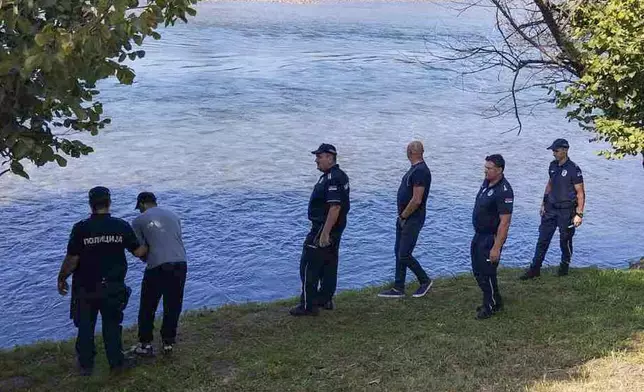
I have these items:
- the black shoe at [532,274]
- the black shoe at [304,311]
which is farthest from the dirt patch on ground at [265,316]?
the black shoe at [532,274]

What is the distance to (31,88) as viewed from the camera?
4.97 metres

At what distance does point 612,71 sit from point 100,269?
6.66 m

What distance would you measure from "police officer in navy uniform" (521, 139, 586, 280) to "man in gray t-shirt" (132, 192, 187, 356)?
5248 mm

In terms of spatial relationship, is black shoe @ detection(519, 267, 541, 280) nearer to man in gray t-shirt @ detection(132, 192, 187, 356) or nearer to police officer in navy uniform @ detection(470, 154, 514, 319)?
police officer in navy uniform @ detection(470, 154, 514, 319)

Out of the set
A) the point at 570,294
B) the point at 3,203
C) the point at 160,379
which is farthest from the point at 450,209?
the point at 160,379

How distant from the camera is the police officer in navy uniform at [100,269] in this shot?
263 inches

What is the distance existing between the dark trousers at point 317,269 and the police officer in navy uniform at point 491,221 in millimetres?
1503

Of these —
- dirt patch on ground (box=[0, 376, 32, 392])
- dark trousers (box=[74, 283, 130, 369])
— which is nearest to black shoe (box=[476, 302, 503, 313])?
dark trousers (box=[74, 283, 130, 369])

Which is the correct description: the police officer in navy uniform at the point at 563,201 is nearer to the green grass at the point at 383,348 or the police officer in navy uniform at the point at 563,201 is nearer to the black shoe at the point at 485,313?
the green grass at the point at 383,348

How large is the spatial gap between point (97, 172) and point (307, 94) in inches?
465

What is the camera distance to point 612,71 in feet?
32.0

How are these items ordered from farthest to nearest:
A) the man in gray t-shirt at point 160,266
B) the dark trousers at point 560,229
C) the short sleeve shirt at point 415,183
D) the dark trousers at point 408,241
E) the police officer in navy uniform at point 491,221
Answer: the dark trousers at point 560,229 → the dark trousers at point 408,241 → the short sleeve shirt at point 415,183 → the police officer in navy uniform at point 491,221 → the man in gray t-shirt at point 160,266

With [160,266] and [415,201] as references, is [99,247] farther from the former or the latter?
[415,201]

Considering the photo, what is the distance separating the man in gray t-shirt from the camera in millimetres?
7145
